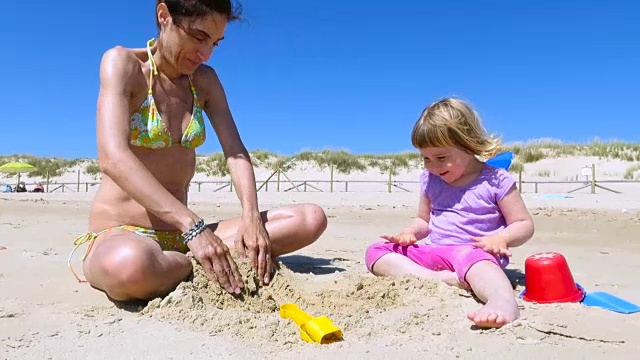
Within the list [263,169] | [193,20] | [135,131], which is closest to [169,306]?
[135,131]

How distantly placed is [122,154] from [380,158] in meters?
26.2

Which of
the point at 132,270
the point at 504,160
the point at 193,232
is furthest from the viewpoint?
the point at 504,160

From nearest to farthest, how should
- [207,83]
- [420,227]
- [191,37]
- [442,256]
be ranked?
[191,37] < [442,256] < [207,83] < [420,227]

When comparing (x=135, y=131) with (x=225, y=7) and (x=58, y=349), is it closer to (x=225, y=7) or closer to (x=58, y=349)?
(x=225, y=7)

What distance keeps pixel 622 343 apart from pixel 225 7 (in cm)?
198

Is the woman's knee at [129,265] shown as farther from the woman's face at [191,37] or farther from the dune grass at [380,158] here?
the dune grass at [380,158]

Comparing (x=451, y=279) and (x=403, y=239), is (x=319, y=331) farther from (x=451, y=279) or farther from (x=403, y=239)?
(x=403, y=239)

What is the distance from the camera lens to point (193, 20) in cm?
250

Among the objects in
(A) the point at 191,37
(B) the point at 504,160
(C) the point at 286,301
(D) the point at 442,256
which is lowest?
(C) the point at 286,301

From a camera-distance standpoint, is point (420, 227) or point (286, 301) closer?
point (286, 301)

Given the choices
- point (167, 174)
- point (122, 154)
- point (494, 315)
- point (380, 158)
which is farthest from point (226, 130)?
point (380, 158)

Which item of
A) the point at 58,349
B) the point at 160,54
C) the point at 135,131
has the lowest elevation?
the point at 58,349

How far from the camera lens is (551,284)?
242cm

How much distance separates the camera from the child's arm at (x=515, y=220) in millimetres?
2738
